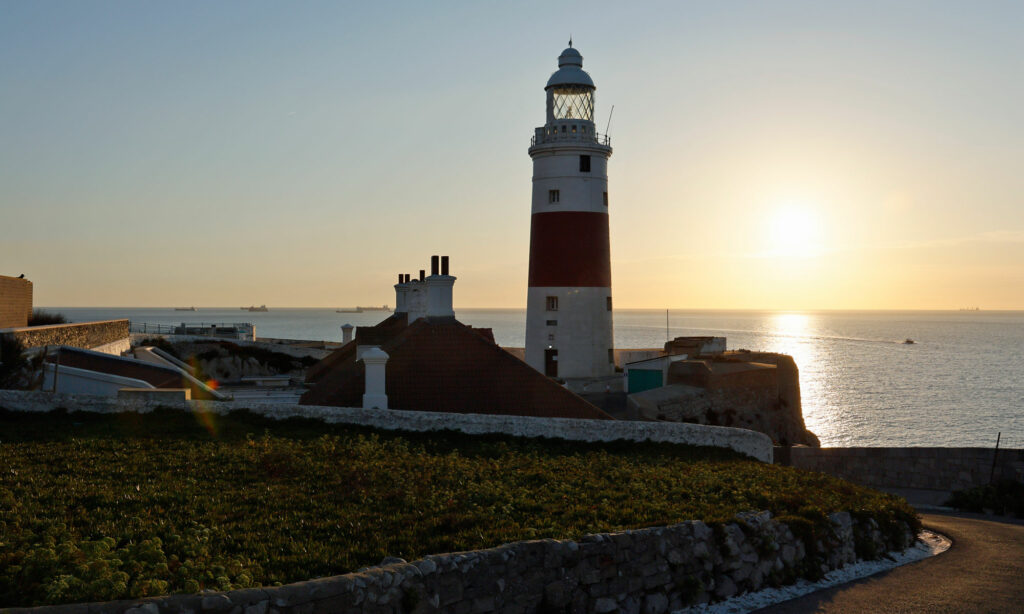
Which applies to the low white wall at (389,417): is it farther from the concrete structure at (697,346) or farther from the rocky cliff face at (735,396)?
the concrete structure at (697,346)

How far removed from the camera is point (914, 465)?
26125 mm

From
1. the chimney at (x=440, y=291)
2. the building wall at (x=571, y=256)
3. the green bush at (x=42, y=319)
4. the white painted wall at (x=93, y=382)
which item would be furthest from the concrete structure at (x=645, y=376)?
the green bush at (x=42, y=319)

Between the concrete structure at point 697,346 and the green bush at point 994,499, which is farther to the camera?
the concrete structure at point 697,346

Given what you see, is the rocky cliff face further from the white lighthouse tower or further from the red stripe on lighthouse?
the red stripe on lighthouse

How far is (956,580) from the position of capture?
11.9 metres

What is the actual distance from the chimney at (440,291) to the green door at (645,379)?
768 inches

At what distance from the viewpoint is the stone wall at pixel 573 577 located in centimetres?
686

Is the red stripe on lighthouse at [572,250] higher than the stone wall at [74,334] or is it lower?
higher

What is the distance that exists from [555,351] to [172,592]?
99.8 feet

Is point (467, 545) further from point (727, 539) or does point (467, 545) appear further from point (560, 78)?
point (560, 78)

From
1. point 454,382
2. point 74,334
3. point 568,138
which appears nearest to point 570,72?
point 568,138

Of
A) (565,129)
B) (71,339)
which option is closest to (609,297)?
(565,129)

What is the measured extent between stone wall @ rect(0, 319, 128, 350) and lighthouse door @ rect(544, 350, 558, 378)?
61.7 ft

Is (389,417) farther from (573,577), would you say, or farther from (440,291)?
(573,577)
